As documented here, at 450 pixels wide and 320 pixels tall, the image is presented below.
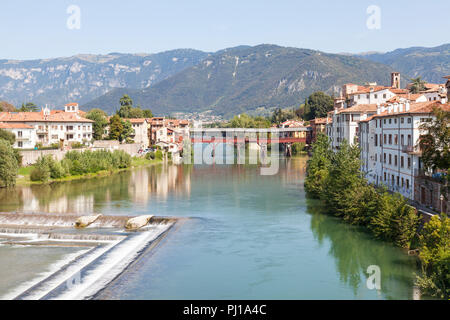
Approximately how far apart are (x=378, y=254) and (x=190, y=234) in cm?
957

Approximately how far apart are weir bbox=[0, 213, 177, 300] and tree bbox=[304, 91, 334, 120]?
7837 cm

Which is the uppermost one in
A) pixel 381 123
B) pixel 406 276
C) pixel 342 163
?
pixel 381 123

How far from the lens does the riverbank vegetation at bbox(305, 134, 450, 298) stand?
18719 millimetres

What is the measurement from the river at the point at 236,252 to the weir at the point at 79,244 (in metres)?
0.69

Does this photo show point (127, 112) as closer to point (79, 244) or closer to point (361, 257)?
point (79, 244)

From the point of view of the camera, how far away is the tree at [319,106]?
10550cm

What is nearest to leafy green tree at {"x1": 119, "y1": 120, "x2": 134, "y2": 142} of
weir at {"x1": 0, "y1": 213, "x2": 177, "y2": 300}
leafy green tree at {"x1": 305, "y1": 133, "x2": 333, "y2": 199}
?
leafy green tree at {"x1": 305, "y1": 133, "x2": 333, "y2": 199}

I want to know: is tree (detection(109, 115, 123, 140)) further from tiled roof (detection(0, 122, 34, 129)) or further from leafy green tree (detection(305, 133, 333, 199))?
leafy green tree (detection(305, 133, 333, 199))

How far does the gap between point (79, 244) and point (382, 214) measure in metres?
14.6

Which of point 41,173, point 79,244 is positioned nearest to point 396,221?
point 79,244

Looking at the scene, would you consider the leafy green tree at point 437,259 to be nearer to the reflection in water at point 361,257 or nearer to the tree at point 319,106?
the reflection in water at point 361,257

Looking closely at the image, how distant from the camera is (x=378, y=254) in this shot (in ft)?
79.4
